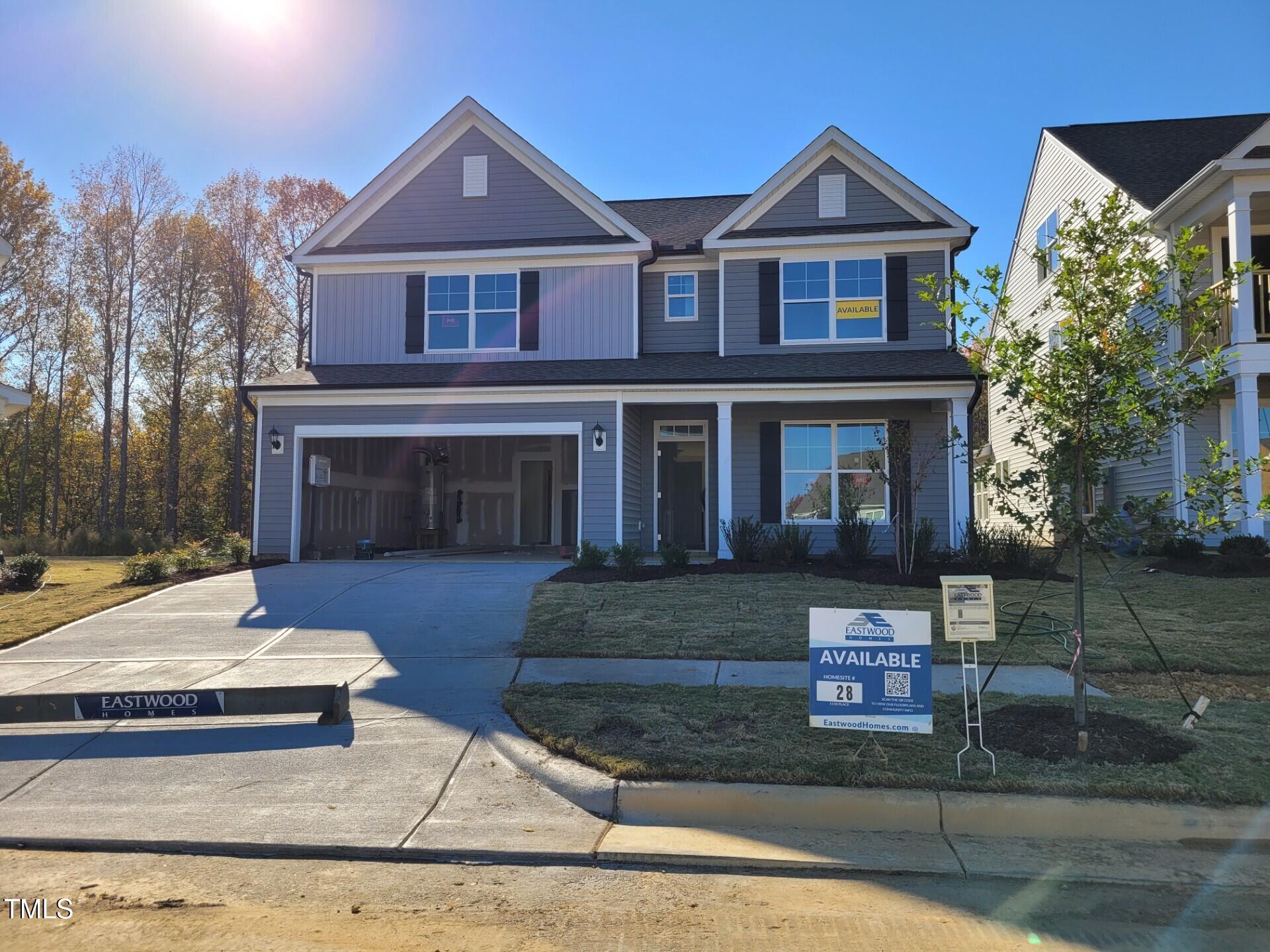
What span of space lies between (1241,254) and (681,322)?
9.75 meters

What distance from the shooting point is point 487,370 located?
16.6m

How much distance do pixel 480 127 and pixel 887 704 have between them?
614 inches

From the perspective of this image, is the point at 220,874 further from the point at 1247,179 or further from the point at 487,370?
the point at 1247,179

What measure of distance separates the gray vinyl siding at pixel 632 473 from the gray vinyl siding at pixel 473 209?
153 inches

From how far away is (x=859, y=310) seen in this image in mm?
16750

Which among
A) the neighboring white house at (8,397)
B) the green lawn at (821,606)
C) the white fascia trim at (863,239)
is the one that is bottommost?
the green lawn at (821,606)

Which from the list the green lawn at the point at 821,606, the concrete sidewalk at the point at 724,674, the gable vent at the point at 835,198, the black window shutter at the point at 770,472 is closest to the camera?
the concrete sidewalk at the point at 724,674

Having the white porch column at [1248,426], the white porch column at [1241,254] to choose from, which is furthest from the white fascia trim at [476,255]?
the white porch column at [1248,426]

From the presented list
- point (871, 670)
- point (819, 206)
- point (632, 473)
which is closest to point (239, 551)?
point (632, 473)

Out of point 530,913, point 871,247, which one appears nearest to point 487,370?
point 871,247

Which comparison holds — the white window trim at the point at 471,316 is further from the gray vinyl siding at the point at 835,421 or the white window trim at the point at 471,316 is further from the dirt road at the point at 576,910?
the dirt road at the point at 576,910

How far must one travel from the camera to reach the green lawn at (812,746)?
17.4ft

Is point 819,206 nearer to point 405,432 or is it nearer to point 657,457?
point 657,457

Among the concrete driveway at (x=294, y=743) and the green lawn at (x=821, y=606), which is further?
the green lawn at (x=821, y=606)
